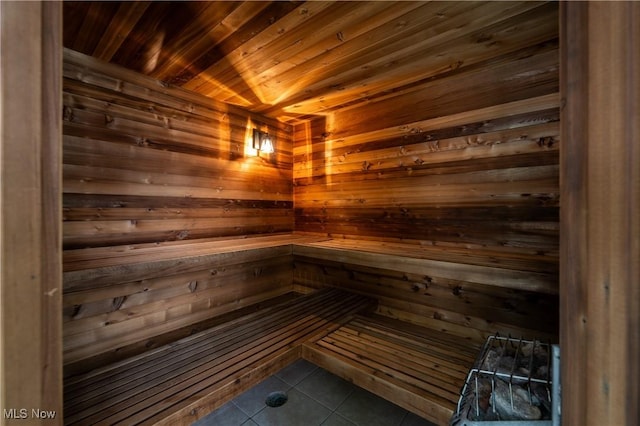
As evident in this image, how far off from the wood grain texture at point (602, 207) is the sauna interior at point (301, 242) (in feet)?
2.95

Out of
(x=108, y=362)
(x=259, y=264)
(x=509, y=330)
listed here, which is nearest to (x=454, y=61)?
(x=509, y=330)

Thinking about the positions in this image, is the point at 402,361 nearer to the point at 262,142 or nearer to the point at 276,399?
the point at 276,399

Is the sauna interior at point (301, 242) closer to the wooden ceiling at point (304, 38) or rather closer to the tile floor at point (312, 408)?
the wooden ceiling at point (304, 38)

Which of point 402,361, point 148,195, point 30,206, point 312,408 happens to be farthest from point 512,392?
point 148,195

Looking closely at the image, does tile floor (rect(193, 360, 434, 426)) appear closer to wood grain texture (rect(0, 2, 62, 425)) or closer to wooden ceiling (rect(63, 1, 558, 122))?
wood grain texture (rect(0, 2, 62, 425))

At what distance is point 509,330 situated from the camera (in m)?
2.03

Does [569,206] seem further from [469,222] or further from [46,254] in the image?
[469,222]

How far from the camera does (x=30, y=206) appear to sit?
0.70 m

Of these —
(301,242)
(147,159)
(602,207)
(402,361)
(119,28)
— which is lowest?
(402,361)

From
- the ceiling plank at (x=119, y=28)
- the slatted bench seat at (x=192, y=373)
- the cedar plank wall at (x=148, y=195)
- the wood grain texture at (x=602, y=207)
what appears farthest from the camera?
the cedar plank wall at (x=148, y=195)

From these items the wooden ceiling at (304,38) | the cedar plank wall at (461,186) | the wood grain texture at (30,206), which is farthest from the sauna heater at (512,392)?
the wooden ceiling at (304,38)

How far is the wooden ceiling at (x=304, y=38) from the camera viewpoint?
1.54 metres

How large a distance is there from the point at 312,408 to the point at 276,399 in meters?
0.26

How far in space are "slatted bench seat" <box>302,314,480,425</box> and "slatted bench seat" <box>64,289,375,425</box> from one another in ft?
0.61
